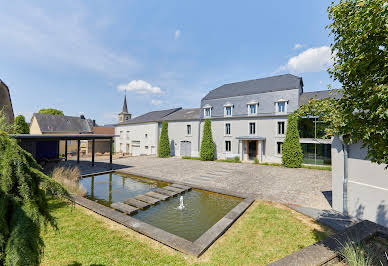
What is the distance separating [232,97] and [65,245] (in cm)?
2132

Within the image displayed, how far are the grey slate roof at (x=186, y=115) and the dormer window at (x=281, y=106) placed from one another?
10251 millimetres

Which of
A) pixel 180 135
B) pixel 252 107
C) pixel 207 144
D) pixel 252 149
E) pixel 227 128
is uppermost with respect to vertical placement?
pixel 252 107

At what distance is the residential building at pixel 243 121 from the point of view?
18891mm

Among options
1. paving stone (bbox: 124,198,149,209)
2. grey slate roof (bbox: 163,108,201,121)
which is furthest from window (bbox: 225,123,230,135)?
paving stone (bbox: 124,198,149,209)

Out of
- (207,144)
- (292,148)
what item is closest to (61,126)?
(207,144)

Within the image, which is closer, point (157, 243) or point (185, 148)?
point (157, 243)

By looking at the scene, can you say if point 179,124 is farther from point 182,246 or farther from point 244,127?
point 182,246

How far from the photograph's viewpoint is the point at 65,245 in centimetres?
458

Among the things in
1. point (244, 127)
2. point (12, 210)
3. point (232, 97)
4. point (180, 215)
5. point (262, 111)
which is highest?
point (232, 97)

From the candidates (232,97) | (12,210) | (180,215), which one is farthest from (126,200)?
(232,97)

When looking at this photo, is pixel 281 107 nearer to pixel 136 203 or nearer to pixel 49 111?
pixel 136 203

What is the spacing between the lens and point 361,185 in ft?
20.4

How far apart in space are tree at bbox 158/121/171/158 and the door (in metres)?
11.3

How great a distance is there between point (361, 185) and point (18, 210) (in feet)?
30.1
